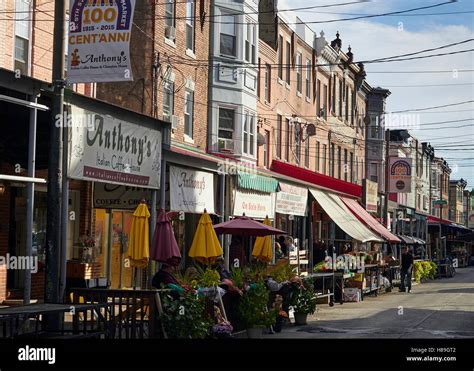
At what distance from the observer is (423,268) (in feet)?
153

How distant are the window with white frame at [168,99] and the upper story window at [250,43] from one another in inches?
231

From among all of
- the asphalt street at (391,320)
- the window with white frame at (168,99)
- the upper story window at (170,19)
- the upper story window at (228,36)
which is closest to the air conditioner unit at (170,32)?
the upper story window at (170,19)

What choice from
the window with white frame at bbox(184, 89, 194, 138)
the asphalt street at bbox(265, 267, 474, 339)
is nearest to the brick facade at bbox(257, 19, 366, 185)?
the window with white frame at bbox(184, 89, 194, 138)

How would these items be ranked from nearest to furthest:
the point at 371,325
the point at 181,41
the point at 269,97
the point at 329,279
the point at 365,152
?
the point at 371,325
the point at 329,279
the point at 181,41
the point at 269,97
the point at 365,152

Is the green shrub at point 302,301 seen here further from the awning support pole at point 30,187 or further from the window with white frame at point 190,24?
the window with white frame at point 190,24

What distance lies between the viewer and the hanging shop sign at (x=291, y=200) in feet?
90.7

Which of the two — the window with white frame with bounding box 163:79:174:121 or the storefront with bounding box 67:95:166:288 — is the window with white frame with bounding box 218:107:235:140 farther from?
the storefront with bounding box 67:95:166:288

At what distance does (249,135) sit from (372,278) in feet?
26.7

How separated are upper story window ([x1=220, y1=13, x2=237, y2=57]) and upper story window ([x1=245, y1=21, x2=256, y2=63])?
78 centimetres

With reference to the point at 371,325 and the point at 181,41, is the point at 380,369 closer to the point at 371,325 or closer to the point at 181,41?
the point at 371,325

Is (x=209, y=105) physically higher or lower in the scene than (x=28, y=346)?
higher

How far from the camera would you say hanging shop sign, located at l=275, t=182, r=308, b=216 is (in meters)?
27.7

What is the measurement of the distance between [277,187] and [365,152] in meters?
33.9

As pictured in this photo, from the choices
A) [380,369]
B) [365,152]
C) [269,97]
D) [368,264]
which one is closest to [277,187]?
[368,264]
